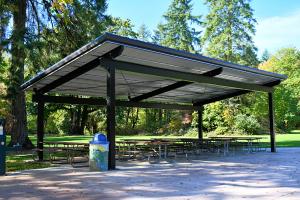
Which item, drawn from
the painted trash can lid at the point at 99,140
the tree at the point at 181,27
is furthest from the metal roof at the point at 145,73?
the tree at the point at 181,27

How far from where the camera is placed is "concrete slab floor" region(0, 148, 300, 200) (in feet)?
21.7

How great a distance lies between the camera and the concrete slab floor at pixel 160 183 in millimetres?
6602

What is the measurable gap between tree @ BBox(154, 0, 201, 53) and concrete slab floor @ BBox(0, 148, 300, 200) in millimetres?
37201

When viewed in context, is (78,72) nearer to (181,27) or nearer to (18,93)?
(18,93)

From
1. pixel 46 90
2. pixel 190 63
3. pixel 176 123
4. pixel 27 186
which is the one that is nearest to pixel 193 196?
pixel 27 186

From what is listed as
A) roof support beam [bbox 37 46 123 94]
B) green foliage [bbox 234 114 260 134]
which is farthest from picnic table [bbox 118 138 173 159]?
green foliage [bbox 234 114 260 134]

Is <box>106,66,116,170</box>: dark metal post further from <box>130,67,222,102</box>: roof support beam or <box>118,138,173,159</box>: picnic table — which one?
<box>130,67,222,102</box>: roof support beam

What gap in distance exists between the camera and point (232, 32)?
39.0m

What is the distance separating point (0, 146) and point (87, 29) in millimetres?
10347

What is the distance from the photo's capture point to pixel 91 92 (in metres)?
16.0

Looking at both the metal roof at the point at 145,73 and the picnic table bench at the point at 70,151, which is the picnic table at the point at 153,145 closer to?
the picnic table bench at the point at 70,151

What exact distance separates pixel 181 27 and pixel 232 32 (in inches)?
382

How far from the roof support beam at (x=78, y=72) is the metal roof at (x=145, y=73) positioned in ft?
0.34

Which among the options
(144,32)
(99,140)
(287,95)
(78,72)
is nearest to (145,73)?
(78,72)
